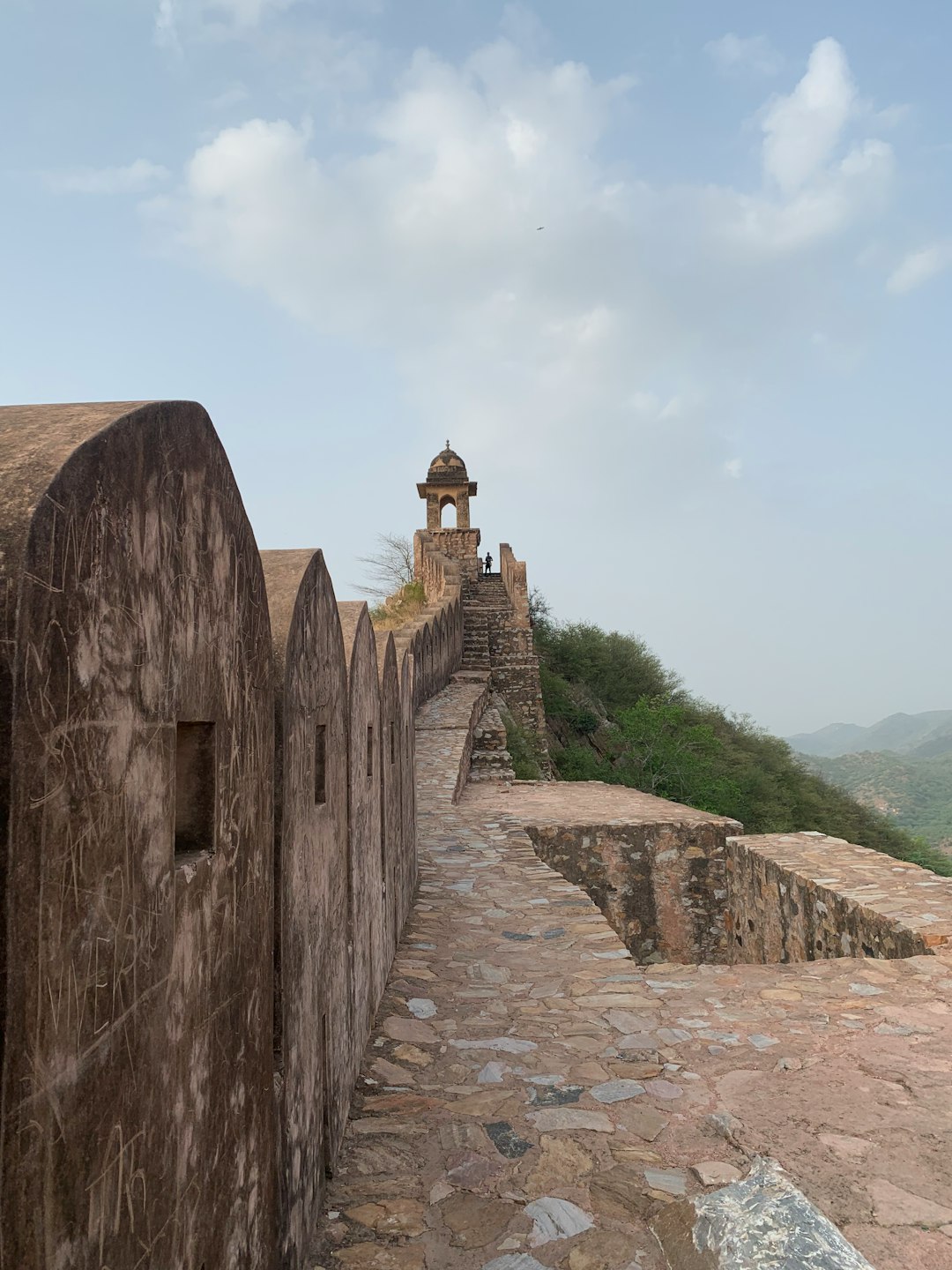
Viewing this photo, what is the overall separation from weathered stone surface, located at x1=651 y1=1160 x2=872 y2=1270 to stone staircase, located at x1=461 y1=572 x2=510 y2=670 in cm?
1973

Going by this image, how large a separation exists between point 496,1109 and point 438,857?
391cm

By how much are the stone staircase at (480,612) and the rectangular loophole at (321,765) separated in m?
19.4

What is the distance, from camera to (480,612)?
24453mm

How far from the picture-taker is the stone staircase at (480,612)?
22.5 meters

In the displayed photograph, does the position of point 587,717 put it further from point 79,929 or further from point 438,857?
point 79,929

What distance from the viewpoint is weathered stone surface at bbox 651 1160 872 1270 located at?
5.96ft

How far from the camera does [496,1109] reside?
9.16ft

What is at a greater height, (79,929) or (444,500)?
(444,500)

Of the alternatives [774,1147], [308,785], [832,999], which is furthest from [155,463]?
[832,999]

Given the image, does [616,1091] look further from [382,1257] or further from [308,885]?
[308,885]

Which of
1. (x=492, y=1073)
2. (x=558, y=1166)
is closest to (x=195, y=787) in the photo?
(x=558, y=1166)

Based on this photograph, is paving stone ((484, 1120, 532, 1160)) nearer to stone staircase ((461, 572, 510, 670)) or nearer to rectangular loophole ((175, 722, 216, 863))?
rectangular loophole ((175, 722, 216, 863))

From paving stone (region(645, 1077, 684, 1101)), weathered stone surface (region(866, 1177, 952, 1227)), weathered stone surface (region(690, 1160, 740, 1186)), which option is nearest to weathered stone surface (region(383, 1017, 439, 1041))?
paving stone (region(645, 1077, 684, 1101))

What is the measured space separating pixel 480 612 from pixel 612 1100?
21.7m
